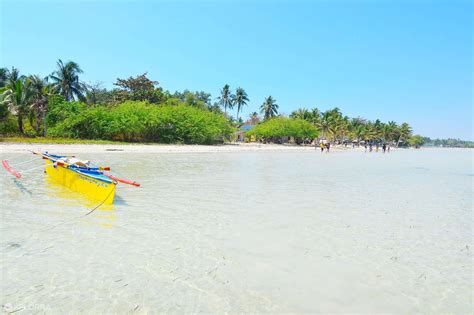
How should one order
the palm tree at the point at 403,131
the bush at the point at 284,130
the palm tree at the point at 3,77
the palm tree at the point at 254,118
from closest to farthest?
the palm tree at the point at 3,77
the bush at the point at 284,130
the palm tree at the point at 254,118
the palm tree at the point at 403,131

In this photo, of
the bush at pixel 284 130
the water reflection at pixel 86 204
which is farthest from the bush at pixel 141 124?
the water reflection at pixel 86 204

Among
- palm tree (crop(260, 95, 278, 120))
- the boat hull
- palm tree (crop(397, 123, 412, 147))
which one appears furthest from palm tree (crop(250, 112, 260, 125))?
the boat hull

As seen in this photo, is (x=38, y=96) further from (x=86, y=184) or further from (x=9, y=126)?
(x=86, y=184)

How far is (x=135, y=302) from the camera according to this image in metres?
3.60

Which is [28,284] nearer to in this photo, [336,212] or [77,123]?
[336,212]

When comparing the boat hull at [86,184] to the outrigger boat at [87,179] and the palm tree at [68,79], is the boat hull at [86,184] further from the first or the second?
the palm tree at [68,79]

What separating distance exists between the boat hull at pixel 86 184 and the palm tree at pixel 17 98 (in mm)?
30335

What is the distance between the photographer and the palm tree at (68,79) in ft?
149

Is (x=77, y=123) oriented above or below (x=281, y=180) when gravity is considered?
above

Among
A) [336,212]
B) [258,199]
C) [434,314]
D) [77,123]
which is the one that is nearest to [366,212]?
[336,212]

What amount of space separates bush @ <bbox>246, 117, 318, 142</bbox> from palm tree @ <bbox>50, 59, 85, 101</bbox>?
32.6m

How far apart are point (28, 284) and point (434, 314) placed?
467 cm

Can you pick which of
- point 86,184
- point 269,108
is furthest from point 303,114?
point 86,184

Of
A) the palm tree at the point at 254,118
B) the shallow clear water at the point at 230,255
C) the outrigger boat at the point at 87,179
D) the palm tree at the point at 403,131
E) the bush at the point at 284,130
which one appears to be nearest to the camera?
the shallow clear water at the point at 230,255
